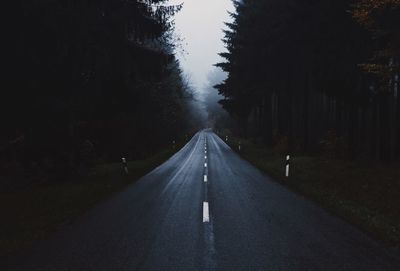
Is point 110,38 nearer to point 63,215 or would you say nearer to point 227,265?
point 63,215

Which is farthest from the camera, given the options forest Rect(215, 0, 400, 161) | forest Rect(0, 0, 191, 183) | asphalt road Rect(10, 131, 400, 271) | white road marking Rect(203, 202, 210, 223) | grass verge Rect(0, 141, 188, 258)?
forest Rect(215, 0, 400, 161)

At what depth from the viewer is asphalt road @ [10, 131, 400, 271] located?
653 cm

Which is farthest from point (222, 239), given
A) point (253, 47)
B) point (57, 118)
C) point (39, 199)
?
point (253, 47)

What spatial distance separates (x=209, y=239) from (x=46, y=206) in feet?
21.0

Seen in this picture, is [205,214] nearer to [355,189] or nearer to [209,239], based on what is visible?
[209,239]

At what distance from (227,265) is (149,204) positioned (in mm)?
6193

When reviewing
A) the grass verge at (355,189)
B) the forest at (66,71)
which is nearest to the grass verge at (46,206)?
the forest at (66,71)

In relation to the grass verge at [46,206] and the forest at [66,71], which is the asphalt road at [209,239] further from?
the forest at [66,71]

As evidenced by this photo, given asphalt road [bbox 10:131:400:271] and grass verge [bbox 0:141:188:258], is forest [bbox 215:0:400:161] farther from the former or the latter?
grass verge [bbox 0:141:188:258]

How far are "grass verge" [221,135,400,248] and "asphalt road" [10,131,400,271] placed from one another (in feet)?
1.92

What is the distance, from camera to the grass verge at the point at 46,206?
880cm

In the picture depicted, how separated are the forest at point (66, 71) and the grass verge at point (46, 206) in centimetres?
211

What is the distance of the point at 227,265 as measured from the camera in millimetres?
6371

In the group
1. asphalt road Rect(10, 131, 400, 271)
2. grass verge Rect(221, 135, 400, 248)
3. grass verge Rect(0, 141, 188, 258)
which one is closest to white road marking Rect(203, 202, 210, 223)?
asphalt road Rect(10, 131, 400, 271)
